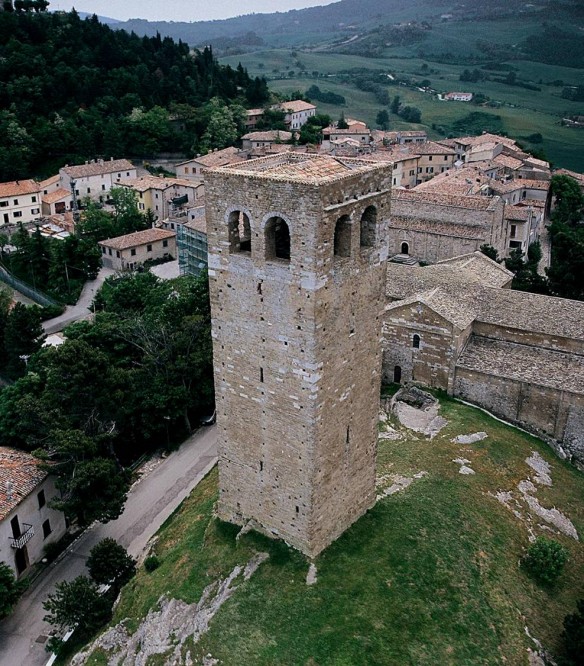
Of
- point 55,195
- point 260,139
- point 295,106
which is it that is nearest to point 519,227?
point 260,139

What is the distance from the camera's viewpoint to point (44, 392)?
3269 centimetres

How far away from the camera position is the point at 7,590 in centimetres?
2450

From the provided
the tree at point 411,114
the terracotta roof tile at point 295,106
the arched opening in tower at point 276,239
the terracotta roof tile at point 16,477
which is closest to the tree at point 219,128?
the terracotta roof tile at point 295,106

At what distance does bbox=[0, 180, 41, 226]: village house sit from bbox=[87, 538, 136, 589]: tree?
56.5 meters

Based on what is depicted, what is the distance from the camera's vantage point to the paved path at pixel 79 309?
2067 inches

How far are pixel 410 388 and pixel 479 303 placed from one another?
6118 mm

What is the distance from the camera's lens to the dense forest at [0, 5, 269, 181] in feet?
281

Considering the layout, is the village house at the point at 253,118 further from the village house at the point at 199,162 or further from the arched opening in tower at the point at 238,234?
the arched opening in tower at the point at 238,234

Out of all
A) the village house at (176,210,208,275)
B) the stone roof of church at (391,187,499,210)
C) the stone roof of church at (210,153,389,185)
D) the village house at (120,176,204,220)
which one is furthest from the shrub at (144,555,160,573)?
the village house at (120,176,204,220)

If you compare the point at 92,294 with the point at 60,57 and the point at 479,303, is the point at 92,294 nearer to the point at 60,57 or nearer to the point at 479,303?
the point at 479,303

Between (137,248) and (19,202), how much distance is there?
1952 centimetres

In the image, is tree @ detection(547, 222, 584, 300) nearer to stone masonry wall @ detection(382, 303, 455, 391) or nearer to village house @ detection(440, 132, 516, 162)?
stone masonry wall @ detection(382, 303, 455, 391)

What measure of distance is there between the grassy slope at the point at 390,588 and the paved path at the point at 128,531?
3326mm

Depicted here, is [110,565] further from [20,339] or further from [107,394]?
[20,339]
